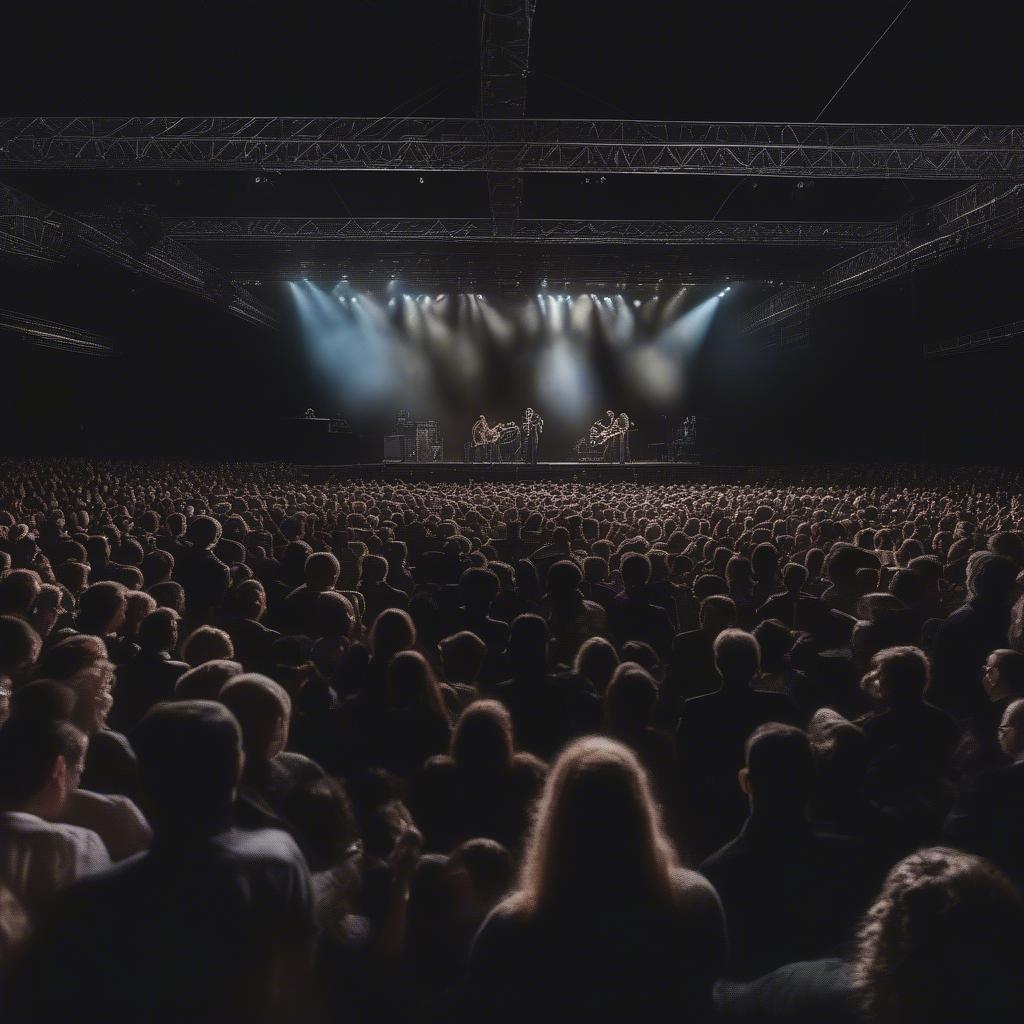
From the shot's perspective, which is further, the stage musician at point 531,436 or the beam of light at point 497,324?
the beam of light at point 497,324

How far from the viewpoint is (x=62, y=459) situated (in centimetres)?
2183

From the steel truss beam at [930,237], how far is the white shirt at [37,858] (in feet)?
54.6

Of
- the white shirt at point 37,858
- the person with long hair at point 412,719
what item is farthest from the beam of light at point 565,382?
the white shirt at point 37,858

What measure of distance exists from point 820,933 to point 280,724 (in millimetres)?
1547

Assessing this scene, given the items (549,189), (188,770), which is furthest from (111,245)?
(188,770)

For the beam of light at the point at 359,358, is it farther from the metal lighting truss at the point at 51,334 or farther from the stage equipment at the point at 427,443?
the metal lighting truss at the point at 51,334

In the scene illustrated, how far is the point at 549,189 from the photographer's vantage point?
17688 millimetres

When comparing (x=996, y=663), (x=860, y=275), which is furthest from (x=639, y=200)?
(x=996, y=663)

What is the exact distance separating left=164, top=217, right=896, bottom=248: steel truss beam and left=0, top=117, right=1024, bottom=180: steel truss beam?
16.0 feet

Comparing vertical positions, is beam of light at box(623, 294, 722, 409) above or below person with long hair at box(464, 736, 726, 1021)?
above

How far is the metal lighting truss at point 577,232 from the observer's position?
19.3 m

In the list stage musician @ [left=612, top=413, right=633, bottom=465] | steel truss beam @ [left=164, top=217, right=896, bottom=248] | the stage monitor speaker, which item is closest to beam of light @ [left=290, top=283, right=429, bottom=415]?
the stage monitor speaker

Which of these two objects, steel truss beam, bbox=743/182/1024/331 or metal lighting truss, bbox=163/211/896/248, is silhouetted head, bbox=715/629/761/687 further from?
metal lighting truss, bbox=163/211/896/248

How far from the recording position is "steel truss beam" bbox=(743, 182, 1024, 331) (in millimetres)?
14992
